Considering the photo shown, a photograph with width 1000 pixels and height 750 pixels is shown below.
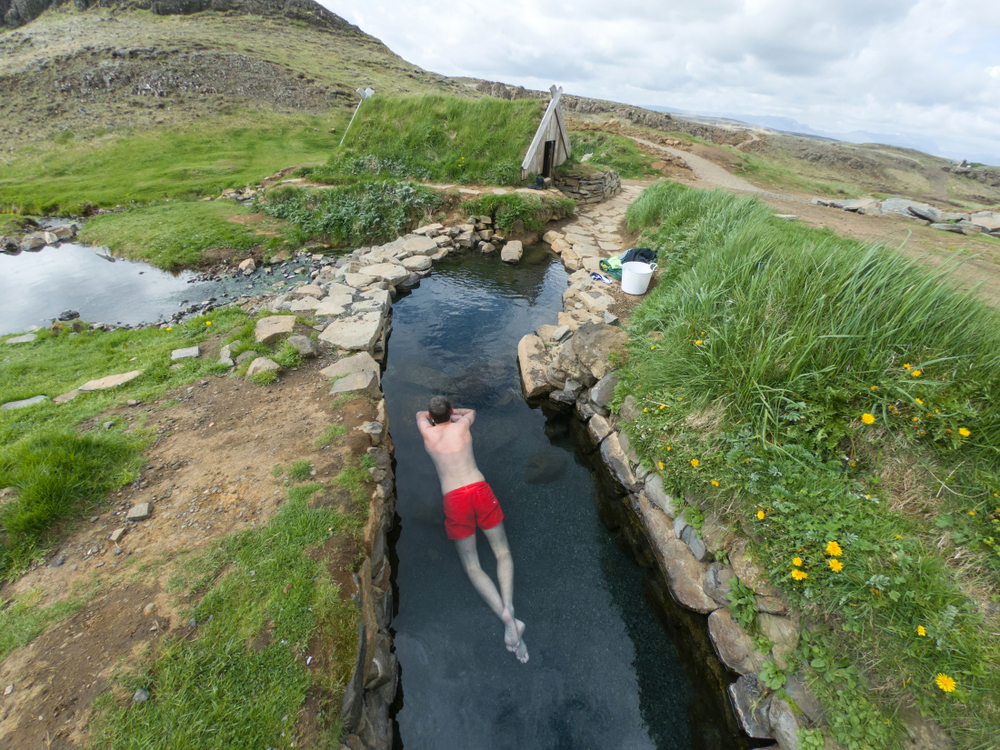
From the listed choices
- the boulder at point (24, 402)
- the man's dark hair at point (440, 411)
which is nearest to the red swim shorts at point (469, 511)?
the man's dark hair at point (440, 411)

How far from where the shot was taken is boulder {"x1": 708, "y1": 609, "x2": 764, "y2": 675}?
3.55 metres

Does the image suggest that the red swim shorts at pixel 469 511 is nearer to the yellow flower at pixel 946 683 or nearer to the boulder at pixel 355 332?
the yellow flower at pixel 946 683

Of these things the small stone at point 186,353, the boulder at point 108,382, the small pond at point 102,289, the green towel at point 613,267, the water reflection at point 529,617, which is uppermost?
the green towel at point 613,267

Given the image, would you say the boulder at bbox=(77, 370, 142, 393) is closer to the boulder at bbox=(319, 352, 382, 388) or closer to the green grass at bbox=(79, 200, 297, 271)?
the boulder at bbox=(319, 352, 382, 388)

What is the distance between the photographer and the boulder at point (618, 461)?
5355mm

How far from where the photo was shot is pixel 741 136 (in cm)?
3269

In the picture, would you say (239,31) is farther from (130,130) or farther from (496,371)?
(496,371)

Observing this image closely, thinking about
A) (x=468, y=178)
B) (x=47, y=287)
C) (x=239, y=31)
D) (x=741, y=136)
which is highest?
(x=239, y=31)

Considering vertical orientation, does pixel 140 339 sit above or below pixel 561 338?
below

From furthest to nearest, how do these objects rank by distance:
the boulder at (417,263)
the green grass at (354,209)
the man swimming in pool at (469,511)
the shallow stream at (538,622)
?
Result: the green grass at (354,209)
the boulder at (417,263)
the man swimming in pool at (469,511)
the shallow stream at (538,622)

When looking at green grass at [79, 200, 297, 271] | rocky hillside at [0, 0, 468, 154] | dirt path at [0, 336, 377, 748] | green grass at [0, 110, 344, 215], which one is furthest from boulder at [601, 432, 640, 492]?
rocky hillside at [0, 0, 468, 154]

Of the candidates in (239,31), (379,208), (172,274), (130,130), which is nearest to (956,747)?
(379,208)

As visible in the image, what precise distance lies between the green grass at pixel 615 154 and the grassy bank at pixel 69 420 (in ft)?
62.3

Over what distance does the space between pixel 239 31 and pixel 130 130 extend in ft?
74.5
